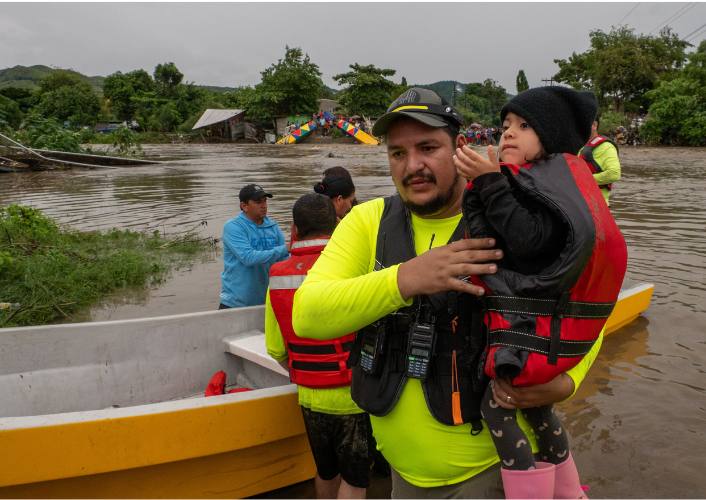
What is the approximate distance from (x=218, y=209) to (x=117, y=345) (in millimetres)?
9854

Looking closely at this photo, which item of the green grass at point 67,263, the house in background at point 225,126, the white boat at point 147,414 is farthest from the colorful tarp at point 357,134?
the white boat at point 147,414

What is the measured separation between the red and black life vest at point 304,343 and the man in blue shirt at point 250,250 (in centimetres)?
179

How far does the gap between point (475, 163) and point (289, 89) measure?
48.3m

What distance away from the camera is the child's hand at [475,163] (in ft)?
4.91

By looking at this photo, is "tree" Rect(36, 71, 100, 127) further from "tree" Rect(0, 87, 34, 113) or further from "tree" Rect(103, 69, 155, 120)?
"tree" Rect(0, 87, 34, 113)

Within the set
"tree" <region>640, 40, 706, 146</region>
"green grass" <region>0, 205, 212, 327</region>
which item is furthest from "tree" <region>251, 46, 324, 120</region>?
"green grass" <region>0, 205, 212, 327</region>

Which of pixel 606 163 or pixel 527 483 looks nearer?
pixel 527 483

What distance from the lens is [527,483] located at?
1565 millimetres

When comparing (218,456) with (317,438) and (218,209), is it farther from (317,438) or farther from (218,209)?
(218,209)

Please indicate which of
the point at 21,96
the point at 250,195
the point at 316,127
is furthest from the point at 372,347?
the point at 21,96

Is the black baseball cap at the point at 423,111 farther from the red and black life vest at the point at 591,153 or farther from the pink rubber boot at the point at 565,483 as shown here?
the red and black life vest at the point at 591,153

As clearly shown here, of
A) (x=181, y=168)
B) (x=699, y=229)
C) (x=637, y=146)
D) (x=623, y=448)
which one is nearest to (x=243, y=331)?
(x=623, y=448)

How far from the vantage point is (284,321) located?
274 centimetres

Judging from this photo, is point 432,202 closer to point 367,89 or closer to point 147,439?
point 147,439
